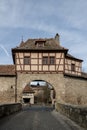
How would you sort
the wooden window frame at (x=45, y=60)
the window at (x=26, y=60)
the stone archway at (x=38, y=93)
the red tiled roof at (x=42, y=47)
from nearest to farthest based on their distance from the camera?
the wooden window frame at (x=45, y=60)
the window at (x=26, y=60)
the red tiled roof at (x=42, y=47)
the stone archway at (x=38, y=93)

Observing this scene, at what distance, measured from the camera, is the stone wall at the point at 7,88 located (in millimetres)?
35281

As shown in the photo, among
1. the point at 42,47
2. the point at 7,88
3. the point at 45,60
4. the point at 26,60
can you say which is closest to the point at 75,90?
the point at 45,60

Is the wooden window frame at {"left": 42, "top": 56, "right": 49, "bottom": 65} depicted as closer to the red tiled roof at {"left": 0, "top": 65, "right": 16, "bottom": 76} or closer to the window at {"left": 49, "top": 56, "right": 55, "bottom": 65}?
the window at {"left": 49, "top": 56, "right": 55, "bottom": 65}

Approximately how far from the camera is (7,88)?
35281 mm

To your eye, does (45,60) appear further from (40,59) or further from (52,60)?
(52,60)

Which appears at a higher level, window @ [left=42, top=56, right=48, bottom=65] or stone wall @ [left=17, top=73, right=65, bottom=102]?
window @ [left=42, top=56, right=48, bottom=65]

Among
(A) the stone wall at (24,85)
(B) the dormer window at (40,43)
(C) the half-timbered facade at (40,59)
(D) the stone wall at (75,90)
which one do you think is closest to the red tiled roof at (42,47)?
(C) the half-timbered facade at (40,59)

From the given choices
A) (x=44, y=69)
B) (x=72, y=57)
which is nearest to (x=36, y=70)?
(x=44, y=69)

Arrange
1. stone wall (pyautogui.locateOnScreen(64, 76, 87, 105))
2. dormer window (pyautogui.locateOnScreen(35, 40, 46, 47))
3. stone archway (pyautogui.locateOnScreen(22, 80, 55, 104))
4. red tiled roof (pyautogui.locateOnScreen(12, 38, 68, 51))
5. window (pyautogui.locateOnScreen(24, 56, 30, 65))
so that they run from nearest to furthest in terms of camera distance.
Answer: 1. window (pyautogui.locateOnScreen(24, 56, 30, 65))
2. red tiled roof (pyautogui.locateOnScreen(12, 38, 68, 51))
3. stone wall (pyautogui.locateOnScreen(64, 76, 87, 105))
4. dormer window (pyautogui.locateOnScreen(35, 40, 46, 47))
5. stone archway (pyautogui.locateOnScreen(22, 80, 55, 104))

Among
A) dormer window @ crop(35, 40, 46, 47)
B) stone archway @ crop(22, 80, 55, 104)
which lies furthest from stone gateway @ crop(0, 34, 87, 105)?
stone archway @ crop(22, 80, 55, 104)

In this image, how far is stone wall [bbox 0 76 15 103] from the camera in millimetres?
35281

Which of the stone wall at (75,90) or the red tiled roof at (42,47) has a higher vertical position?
the red tiled roof at (42,47)

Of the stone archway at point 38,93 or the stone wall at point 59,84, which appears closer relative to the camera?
the stone wall at point 59,84

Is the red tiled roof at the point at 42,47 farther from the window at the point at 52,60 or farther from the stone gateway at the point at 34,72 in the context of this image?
the window at the point at 52,60
